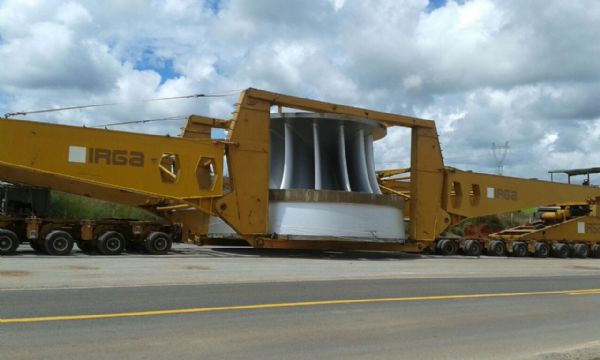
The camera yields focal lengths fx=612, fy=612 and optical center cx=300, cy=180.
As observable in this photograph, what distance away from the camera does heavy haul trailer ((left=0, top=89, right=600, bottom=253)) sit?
20.4 meters

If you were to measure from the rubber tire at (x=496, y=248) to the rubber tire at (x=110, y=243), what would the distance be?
64.8 feet

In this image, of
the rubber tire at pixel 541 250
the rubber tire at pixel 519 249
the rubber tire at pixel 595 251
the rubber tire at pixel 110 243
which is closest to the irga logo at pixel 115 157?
the rubber tire at pixel 110 243

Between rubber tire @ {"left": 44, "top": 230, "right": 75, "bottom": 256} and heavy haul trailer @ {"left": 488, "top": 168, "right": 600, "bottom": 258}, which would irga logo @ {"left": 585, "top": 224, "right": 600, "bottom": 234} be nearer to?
heavy haul trailer @ {"left": 488, "top": 168, "right": 600, "bottom": 258}

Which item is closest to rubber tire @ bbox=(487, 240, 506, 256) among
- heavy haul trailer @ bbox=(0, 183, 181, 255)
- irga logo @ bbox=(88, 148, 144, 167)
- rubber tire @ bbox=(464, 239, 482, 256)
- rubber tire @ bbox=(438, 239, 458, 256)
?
rubber tire @ bbox=(464, 239, 482, 256)

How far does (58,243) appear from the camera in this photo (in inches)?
772

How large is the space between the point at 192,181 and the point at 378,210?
8.24 meters

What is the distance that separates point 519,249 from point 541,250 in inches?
60.7

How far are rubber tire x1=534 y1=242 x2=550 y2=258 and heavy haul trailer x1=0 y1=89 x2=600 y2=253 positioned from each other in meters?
2.31

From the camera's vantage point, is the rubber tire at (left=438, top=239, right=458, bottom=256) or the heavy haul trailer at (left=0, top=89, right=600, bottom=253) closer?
the heavy haul trailer at (left=0, top=89, right=600, bottom=253)

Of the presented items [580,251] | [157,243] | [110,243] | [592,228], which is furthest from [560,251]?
[110,243]

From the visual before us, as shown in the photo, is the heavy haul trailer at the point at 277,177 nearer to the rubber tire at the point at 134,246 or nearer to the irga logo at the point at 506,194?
the irga logo at the point at 506,194

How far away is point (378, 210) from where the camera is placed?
26.1m

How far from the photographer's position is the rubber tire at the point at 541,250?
110 feet

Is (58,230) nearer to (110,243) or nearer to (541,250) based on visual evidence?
(110,243)
